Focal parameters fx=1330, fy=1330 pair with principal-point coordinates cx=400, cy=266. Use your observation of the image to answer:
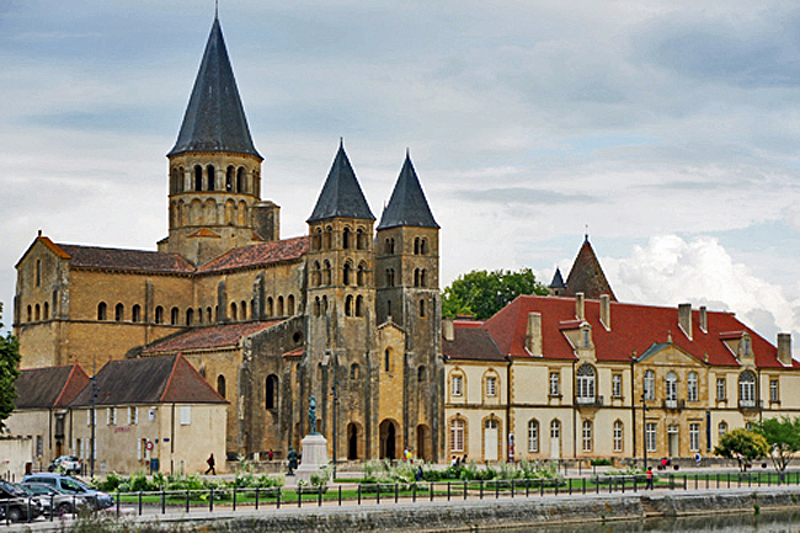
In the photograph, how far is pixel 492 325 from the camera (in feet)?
290

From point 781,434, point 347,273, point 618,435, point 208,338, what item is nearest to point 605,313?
point 618,435

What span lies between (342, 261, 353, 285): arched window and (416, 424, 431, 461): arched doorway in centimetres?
1012

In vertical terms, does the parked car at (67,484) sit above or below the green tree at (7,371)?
below

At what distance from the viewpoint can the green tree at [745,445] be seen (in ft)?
257

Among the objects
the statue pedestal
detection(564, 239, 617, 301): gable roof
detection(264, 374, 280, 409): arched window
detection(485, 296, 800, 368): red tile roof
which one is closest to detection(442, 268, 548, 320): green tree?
detection(564, 239, 617, 301): gable roof

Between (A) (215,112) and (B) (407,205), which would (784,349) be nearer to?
(B) (407,205)

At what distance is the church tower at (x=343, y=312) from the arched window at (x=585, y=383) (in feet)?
49.5

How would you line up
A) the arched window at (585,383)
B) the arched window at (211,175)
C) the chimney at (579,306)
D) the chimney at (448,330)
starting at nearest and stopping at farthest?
the chimney at (448,330) → the arched window at (585,383) → the chimney at (579,306) → the arched window at (211,175)

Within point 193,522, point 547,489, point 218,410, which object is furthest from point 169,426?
point 193,522

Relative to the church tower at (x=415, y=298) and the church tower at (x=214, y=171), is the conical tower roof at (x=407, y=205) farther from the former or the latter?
the church tower at (x=214, y=171)

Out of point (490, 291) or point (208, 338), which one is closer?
point (208, 338)

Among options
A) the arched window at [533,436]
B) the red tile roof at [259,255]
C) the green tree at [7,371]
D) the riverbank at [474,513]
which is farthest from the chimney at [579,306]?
the green tree at [7,371]

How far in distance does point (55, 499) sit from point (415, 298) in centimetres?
4240

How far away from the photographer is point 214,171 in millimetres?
93375
